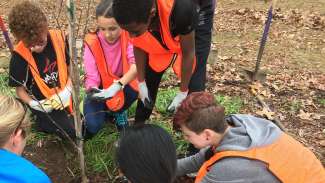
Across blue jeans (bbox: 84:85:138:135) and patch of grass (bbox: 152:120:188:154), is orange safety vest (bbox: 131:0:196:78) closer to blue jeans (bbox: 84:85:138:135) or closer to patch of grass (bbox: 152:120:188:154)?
blue jeans (bbox: 84:85:138:135)

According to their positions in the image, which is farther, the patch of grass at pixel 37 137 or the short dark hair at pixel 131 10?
the patch of grass at pixel 37 137

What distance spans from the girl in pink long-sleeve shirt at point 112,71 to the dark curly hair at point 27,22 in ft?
1.33

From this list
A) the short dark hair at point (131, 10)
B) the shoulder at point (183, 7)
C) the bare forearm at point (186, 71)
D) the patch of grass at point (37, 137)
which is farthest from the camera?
the patch of grass at point (37, 137)

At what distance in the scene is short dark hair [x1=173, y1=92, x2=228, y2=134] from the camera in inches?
81.2

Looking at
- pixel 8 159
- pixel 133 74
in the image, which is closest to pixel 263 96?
pixel 133 74

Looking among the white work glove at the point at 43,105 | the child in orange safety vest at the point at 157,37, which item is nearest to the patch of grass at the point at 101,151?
the child in orange safety vest at the point at 157,37

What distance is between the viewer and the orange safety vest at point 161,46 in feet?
7.73

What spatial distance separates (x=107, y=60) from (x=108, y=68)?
66mm

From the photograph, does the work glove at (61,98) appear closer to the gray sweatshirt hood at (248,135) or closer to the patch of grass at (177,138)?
the patch of grass at (177,138)

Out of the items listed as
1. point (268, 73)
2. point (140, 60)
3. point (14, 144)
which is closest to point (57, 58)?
point (140, 60)

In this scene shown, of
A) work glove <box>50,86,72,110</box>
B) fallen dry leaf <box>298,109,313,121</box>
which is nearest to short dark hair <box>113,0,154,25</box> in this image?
work glove <box>50,86,72,110</box>

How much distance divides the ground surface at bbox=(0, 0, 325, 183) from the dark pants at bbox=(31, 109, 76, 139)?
0.44 feet

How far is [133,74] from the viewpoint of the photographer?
3.15 metres

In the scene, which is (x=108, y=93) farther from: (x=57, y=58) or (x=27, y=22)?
(x=27, y=22)
